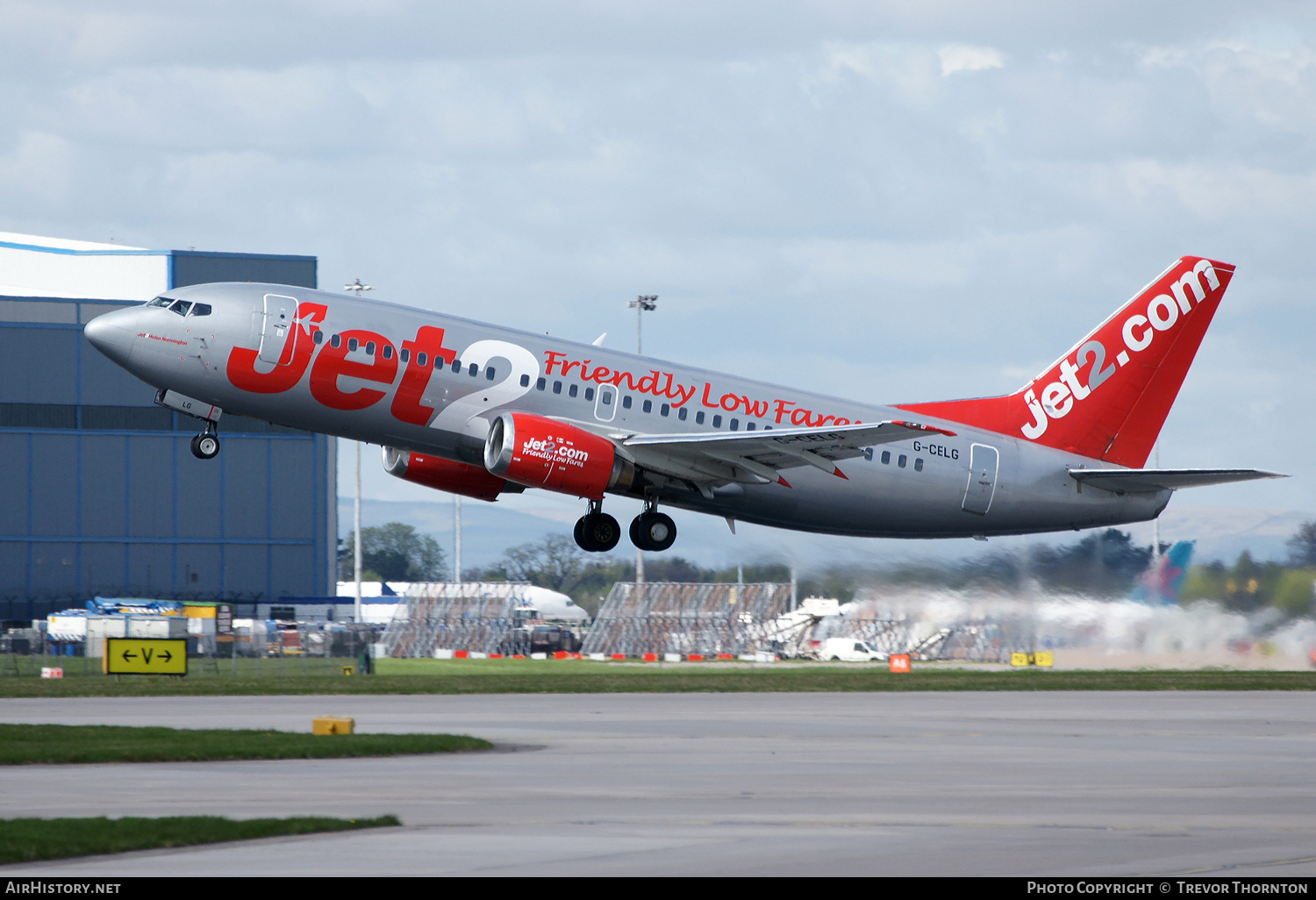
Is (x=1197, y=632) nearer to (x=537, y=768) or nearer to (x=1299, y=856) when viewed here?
(x=537, y=768)

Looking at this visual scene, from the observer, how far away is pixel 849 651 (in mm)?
70625

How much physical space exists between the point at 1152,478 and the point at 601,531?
14.1 m

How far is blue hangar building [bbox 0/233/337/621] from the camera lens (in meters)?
103

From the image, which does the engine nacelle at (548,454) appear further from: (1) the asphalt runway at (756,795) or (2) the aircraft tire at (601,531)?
(1) the asphalt runway at (756,795)

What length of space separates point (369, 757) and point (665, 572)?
4120 cm

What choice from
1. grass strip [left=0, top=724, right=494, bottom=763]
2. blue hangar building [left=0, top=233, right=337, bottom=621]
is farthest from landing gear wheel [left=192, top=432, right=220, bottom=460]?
blue hangar building [left=0, top=233, right=337, bottom=621]

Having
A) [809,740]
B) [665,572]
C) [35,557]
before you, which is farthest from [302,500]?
[809,740]

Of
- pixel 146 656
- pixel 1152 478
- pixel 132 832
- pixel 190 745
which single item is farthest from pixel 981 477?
pixel 132 832

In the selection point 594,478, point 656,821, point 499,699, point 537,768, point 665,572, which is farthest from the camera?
point 665,572

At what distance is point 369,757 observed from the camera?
26719 millimetres

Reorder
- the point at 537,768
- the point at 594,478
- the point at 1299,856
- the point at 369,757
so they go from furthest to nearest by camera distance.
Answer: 1. the point at 594,478
2. the point at 369,757
3. the point at 537,768
4. the point at 1299,856

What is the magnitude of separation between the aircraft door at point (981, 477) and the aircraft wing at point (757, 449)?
332cm

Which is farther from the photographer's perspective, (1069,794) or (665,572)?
(665,572)

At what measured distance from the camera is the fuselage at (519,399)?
118 feet
